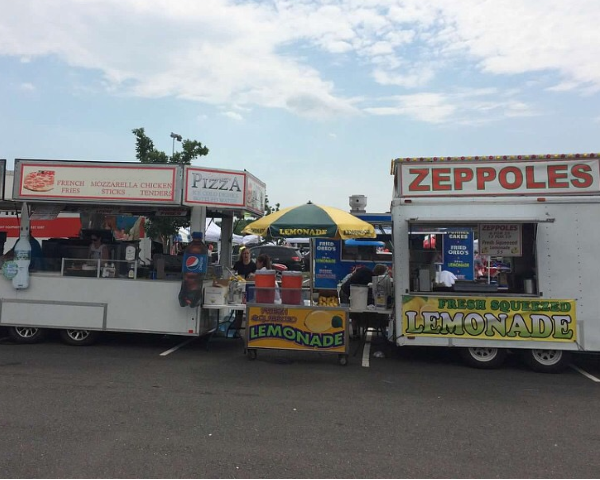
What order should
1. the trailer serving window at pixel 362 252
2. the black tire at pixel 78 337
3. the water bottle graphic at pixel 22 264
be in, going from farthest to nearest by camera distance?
the trailer serving window at pixel 362 252
the black tire at pixel 78 337
the water bottle graphic at pixel 22 264

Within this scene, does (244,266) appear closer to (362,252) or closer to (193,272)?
(193,272)

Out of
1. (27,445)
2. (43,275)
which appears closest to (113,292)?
(43,275)

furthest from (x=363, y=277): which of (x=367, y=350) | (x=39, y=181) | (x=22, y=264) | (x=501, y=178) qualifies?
(x=22, y=264)

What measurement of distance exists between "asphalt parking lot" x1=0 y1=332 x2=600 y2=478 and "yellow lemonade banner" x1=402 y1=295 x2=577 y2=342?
59 cm

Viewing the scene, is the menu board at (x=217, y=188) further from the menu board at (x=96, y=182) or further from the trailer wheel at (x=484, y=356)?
the trailer wheel at (x=484, y=356)

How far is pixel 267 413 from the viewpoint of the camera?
478 centimetres

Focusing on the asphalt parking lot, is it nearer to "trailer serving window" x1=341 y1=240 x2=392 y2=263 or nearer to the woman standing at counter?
the woman standing at counter

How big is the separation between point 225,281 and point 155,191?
2013 mm

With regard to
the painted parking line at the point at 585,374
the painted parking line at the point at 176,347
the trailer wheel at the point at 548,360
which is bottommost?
the painted parking line at the point at 585,374

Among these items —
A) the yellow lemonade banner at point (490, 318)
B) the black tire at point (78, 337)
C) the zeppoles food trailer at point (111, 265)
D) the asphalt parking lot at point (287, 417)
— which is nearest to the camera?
the asphalt parking lot at point (287, 417)

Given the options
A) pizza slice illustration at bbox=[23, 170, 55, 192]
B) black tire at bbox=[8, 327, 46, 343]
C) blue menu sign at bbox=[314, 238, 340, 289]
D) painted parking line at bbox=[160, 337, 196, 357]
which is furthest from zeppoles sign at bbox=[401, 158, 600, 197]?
black tire at bbox=[8, 327, 46, 343]

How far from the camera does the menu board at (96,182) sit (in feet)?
23.8

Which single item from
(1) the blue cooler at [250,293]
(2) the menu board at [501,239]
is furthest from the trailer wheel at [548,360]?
(1) the blue cooler at [250,293]

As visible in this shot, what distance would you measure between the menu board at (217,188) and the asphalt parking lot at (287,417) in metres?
2.55
